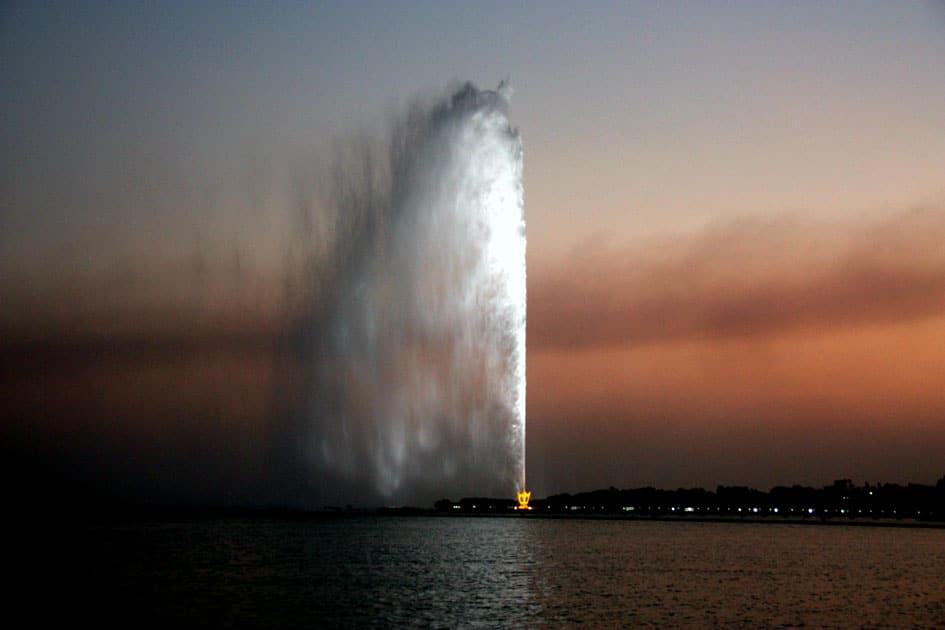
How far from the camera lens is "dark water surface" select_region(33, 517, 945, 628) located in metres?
42.0

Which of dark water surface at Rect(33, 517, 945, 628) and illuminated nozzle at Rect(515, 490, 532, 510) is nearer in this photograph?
dark water surface at Rect(33, 517, 945, 628)

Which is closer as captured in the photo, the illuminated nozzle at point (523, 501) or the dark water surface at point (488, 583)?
the dark water surface at point (488, 583)

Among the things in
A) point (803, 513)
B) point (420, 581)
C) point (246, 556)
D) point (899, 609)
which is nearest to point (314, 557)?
point (246, 556)

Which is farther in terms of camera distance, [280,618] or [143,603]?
[143,603]

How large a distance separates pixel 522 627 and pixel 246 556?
132 ft

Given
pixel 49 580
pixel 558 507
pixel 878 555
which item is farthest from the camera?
pixel 558 507

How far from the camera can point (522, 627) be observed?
39188 mm

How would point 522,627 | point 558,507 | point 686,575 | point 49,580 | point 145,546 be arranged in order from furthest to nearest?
point 558,507
point 145,546
point 686,575
point 49,580
point 522,627

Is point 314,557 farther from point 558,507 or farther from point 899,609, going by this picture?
point 558,507

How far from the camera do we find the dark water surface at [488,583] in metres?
42.0

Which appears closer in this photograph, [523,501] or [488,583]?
[488,583]

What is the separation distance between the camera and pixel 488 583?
54.9m

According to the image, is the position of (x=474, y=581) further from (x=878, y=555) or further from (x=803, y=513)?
(x=803, y=513)

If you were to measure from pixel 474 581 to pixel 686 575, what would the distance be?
1351cm
